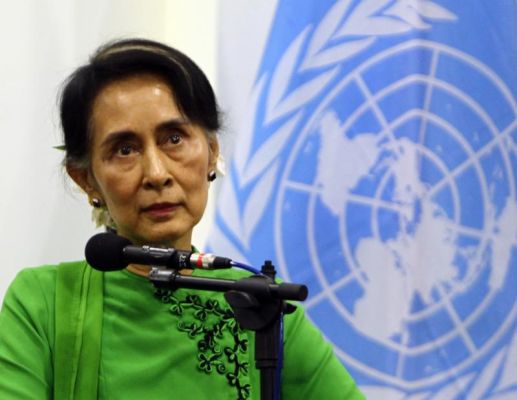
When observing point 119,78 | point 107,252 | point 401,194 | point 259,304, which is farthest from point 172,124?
Result: point 401,194

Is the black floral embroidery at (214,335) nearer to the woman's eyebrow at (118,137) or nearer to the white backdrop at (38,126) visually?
the woman's eyebrow at (118,137)

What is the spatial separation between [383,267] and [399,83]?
417mm

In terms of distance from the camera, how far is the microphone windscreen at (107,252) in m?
1.49

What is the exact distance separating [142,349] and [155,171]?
308mm

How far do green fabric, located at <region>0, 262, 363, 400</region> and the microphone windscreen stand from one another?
13.3 inches

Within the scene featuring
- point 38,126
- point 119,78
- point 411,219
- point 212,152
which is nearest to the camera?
point 119,78

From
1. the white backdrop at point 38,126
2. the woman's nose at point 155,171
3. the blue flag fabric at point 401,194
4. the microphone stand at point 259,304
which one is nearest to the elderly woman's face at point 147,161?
the woman's nose at point 155,171

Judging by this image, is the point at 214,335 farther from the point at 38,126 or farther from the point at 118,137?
the point at 38,126

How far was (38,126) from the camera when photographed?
2.71 metres

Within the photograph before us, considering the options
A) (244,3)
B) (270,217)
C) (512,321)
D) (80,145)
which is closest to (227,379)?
(80,145)

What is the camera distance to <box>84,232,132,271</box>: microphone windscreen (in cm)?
149

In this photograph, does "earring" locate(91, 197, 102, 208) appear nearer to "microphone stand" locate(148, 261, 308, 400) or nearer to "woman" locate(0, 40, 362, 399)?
"woman" locate(0, 40, 362, 399)

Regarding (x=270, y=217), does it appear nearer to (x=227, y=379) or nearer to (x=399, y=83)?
(x=399, y=83)

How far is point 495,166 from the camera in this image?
8.05ft
